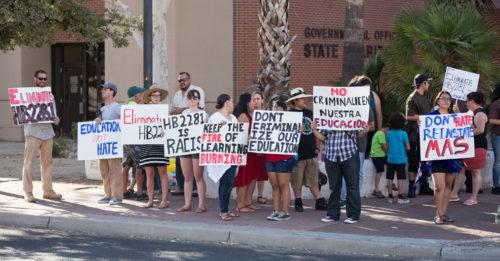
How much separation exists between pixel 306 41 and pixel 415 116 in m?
13.4

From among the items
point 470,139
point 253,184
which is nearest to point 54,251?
point 253,184

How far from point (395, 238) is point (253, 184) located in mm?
2920

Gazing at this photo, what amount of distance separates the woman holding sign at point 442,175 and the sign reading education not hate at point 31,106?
5.95m

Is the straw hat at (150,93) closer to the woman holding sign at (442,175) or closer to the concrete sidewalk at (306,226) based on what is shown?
the concrete sidewalk at (306,226)

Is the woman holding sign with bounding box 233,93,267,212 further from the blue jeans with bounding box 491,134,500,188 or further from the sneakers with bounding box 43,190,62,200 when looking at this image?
the blue jeans with bounding box 491,134,500,188

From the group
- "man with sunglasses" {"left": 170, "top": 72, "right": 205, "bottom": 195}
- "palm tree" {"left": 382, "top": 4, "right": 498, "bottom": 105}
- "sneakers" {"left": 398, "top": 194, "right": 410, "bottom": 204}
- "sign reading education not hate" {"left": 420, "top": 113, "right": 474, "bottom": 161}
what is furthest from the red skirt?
"palm tree" {"left": 382, "top": 4, "right": 498, "bottom": 105}

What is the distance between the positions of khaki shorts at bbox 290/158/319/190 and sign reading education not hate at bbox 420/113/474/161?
1832 millimetres

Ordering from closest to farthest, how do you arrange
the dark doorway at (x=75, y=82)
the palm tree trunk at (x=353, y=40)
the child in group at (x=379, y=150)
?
the child in group at (x=379, y=150) → the palm tree trunk at (x=353, y=40) → the dark doorway at (x=75, y=82)

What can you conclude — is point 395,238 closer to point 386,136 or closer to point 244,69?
point 386,136

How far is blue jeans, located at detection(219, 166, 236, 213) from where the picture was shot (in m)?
11.1

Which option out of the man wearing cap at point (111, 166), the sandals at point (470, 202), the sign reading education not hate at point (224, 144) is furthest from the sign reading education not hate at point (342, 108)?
the man wearing cap at point (111, 166)

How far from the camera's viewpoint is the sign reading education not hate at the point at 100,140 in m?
12.5

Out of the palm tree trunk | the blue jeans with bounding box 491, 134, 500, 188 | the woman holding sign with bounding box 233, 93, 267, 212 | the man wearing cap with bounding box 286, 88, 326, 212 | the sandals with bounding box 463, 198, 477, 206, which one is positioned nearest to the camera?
the man wearing cap with bounding box 286, 88, 326, 212

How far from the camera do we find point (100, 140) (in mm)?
12594
